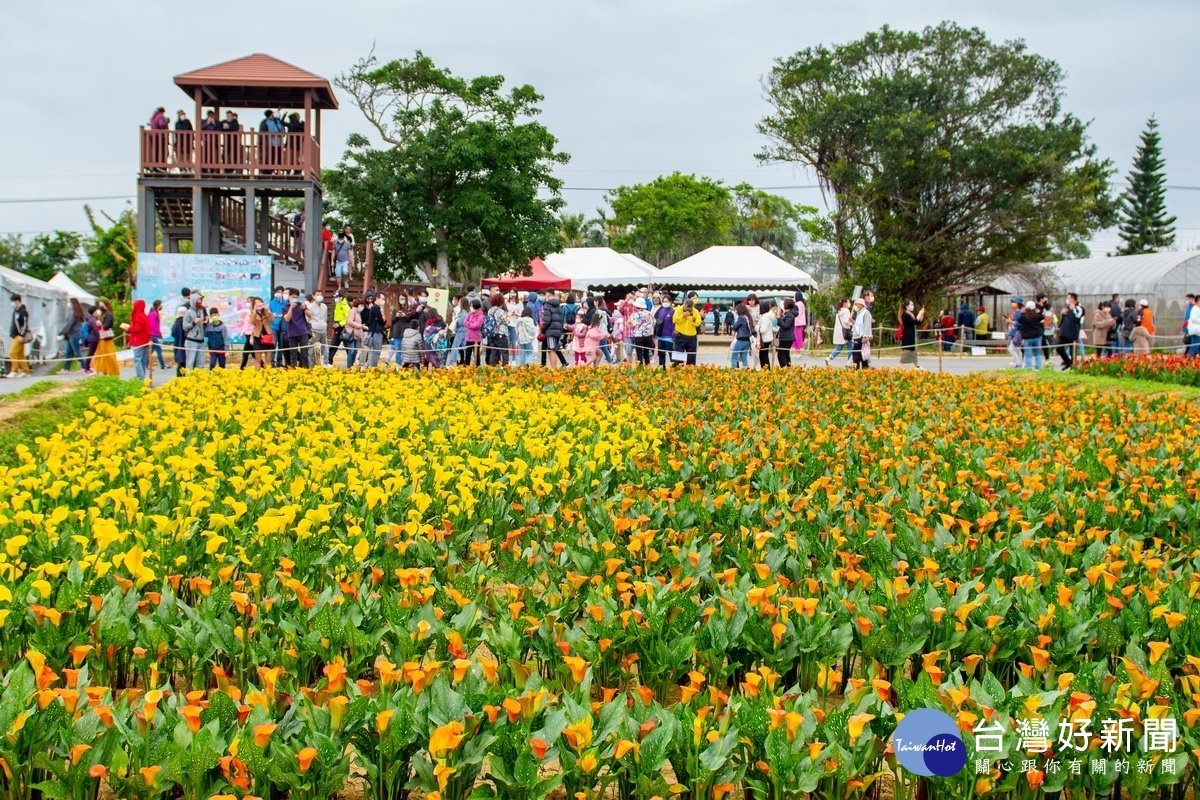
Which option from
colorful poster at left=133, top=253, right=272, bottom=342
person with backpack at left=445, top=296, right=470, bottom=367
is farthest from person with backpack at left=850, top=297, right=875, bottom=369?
colorful poster at left=133, top=253, right=272, bottom=342

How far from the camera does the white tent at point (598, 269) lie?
117 feet

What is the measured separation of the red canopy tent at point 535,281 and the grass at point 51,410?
69.4ft

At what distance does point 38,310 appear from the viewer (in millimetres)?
24203

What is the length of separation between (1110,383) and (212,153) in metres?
18.7

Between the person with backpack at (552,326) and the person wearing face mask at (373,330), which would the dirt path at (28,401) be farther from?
the person with backpack at (552,326)

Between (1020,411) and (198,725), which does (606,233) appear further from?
(198,725)

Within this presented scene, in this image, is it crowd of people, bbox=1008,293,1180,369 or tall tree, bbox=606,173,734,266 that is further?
tall tree, bbox=606,173,734,266

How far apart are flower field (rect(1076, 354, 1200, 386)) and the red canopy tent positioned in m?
19.1

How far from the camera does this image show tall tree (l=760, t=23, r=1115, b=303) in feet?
111

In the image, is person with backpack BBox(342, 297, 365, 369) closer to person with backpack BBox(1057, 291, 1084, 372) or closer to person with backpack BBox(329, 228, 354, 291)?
person with backpack BBox(329, 228, 354, 291)

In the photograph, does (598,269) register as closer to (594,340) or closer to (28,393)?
(594,340)

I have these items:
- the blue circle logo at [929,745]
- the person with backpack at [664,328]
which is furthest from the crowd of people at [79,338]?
the blue circle logo at [929,745]

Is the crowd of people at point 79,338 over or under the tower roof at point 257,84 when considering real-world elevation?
under

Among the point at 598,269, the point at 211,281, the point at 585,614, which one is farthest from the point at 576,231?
the point at 585,614
